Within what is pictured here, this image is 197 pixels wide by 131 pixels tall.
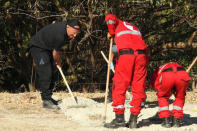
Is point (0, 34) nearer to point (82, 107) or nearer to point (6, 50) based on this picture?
point (6, 50)

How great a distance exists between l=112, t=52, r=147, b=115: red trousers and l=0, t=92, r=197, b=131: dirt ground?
383mm

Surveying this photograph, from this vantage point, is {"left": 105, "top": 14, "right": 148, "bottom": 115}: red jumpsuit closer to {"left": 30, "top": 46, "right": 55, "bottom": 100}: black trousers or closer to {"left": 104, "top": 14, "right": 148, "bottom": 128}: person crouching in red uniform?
{"left": 104, "top": 14, "right": 148, "bottom": 128}: person crouching in red uniform

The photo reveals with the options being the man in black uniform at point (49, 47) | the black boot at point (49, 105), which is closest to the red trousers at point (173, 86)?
the man in black uniform at point (49, 47)

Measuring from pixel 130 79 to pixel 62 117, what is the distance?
1.62m

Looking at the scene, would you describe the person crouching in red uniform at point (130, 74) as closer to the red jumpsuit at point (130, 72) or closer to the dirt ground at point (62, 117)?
the red jumpsuit at point (130, 72)

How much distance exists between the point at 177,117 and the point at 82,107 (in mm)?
2431

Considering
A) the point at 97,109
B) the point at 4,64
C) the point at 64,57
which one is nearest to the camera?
the point at 97,109

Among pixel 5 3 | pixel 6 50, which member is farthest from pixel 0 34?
pixel 5 3

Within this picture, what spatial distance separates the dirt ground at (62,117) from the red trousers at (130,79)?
383 mm

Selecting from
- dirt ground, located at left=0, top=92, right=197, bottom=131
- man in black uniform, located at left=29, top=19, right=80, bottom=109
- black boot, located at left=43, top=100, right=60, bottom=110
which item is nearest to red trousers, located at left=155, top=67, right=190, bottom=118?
dirt ground, located at left=0, top=92, right=197, bottom=131

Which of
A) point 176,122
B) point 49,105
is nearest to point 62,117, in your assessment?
point 49,105

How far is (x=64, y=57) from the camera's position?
38.7 feet

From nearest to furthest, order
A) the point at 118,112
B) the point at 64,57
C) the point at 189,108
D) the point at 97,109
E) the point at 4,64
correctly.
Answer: the point at 118,112 → the point at 97,109 → the point at 189,108 → the point at 64,57 → the point at 4,64

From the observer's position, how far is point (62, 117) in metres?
6.52
